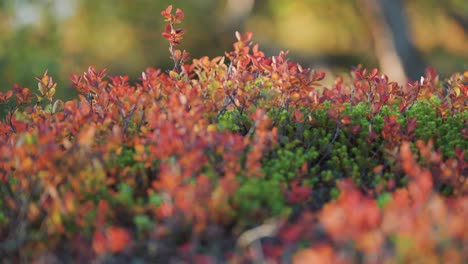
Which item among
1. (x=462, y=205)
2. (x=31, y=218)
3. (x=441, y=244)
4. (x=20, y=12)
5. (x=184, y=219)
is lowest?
(x=441, y=244)

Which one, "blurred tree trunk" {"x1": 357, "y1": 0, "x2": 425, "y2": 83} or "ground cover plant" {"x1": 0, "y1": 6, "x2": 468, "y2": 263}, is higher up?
"blurred tree trunk" {"x1": 357, "y1": 0, "x2": 425, "y2": 83}

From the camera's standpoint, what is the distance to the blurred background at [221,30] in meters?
14.8

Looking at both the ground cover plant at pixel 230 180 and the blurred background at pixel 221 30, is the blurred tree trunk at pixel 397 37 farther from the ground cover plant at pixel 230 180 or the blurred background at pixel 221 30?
the ground cover plant at pixel 230 180

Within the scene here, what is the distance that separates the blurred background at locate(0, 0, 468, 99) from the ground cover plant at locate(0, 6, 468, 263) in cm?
1075

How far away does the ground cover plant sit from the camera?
2.33m

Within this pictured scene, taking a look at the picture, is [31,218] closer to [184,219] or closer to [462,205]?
[184,219]

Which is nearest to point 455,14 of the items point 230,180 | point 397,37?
point 397,37

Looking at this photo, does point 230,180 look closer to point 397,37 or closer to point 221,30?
point 397,37

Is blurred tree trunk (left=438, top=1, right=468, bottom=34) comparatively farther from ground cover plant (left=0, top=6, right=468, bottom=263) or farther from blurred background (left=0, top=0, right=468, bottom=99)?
ground cover plant (left=0, top=6, right=468, bottom=263)

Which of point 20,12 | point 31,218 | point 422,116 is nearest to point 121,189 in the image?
point 31,218

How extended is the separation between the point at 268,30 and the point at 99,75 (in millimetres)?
13148

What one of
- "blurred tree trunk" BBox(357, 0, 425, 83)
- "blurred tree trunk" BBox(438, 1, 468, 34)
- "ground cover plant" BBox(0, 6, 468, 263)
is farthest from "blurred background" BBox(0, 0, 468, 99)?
"ground cover plant" BBox(0, 6, 468, 263)

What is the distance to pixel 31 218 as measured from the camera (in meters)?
2.66

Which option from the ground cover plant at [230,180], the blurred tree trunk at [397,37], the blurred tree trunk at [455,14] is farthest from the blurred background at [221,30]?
the ground cover plant at [230,180]
